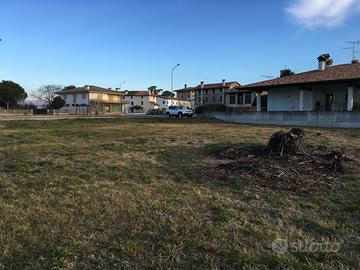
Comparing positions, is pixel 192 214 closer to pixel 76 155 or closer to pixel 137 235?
pixel 137 235

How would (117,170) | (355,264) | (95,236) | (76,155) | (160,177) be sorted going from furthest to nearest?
(76,155)
(117,170)
(160,177)
(95,236)
(355,264)

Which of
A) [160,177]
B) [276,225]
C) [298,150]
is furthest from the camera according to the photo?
[298,150]

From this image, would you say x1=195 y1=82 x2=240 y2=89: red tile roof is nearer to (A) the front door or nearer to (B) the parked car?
(B) the parked car

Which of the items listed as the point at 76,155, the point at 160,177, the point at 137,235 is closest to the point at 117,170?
the point at 160,177

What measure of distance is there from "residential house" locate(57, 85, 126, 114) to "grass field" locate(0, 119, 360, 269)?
84130 mm

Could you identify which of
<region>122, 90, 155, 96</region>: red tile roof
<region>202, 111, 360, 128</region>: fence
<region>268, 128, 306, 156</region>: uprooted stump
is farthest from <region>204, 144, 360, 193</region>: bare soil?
<region>122, 90, 155, 96</region>: red tile roof

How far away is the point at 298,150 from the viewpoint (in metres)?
9.03

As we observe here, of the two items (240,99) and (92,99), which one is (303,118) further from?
(92,99)

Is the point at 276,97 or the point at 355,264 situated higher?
the point at 276,97

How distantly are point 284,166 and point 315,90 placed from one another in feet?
98.7

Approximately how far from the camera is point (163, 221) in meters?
4.85

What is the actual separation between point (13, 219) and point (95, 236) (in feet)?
4.05

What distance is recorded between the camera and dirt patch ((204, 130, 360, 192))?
6.91 meters

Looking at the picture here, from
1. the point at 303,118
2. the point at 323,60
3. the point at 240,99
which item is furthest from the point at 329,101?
the point at 240,99
